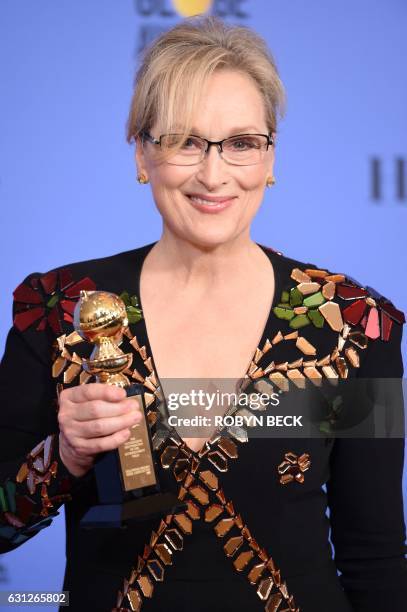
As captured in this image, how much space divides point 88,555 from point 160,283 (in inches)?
16.1

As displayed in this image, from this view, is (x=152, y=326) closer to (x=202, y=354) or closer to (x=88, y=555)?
(x=202, y=354)

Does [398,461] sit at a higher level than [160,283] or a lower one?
lower

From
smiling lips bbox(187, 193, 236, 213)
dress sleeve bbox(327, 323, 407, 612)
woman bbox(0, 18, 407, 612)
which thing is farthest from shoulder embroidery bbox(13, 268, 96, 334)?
dress sleeve bbox(327, 323, 407, 612)

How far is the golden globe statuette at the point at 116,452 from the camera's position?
1310 millimetres

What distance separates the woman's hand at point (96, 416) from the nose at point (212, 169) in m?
0.36

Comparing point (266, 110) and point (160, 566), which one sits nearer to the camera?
point (160, 566)

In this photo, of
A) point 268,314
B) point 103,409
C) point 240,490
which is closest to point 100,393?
point 103,409

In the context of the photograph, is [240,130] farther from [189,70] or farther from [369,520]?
[369,520]

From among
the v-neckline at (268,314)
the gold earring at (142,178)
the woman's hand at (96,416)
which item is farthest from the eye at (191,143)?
the woman's hand at (96,416)

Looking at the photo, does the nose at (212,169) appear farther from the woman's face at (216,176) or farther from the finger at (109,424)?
the finger at (109,424)

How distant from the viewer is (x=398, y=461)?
5.13ft

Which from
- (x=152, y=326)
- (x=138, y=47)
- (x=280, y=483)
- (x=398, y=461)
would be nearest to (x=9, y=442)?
(x=152, y=326)

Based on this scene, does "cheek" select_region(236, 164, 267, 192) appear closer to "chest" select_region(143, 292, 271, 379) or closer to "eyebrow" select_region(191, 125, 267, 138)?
"eyebrow" select_region(191, 125, 267, 138)

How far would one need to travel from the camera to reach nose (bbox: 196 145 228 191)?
150 cm
